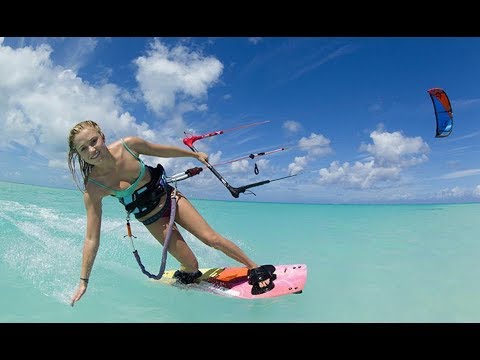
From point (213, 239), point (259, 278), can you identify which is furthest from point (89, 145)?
point (259, 278)

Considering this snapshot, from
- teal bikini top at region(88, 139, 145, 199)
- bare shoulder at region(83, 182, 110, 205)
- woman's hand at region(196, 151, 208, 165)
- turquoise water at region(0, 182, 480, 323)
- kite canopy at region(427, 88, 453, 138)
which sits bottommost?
turquoise water at region(0, 182, 480, 323)

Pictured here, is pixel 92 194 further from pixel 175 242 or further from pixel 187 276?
pixel 187 276

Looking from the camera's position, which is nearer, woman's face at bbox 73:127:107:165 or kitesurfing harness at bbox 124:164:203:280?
woman's face at bbox 73:127:107:165

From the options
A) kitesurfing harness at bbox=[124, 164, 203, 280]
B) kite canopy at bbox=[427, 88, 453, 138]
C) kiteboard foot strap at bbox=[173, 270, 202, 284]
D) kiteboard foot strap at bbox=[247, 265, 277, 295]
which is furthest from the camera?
kite canopy at bbox=[427, 88, 453, 138]

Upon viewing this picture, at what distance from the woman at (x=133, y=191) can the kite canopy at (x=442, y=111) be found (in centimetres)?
558

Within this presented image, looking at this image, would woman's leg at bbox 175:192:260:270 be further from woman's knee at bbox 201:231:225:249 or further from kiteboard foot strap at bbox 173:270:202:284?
kiteboard foot strap at bbox 173:270:202:284

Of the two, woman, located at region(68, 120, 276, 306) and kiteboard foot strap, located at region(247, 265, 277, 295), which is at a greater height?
woman, located at region(68, 120, 276, 306)

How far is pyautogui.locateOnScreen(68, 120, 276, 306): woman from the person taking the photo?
13.4 feet

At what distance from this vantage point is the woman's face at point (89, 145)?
13.0 feet

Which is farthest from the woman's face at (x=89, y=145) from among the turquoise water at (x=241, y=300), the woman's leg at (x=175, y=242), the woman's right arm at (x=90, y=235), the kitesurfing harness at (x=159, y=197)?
the turquoise water at (x=241, y=300)

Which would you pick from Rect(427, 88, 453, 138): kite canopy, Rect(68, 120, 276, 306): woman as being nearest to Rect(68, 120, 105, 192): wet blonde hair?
Rect(68, 120, 276, 306): woman

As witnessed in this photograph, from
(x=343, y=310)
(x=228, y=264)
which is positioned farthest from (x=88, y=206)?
(x=228, y=264)

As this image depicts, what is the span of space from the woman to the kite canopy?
5.58 m

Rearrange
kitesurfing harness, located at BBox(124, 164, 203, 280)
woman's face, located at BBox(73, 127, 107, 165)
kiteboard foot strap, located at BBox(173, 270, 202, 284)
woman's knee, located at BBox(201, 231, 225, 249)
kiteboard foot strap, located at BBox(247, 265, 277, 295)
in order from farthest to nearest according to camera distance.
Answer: kiteboard foot strap, located at BBox(173, 270, 202, 284)
kiteboard foot strap, located at BBox(247, 265, 277, 295)
woman's knee, located at BBox(201, 231, 225, 249)
kitesurfing harness, located at BBox(124, 164, 203, 280)
woman's face, located at BBox(73, 127, 107, 165)
